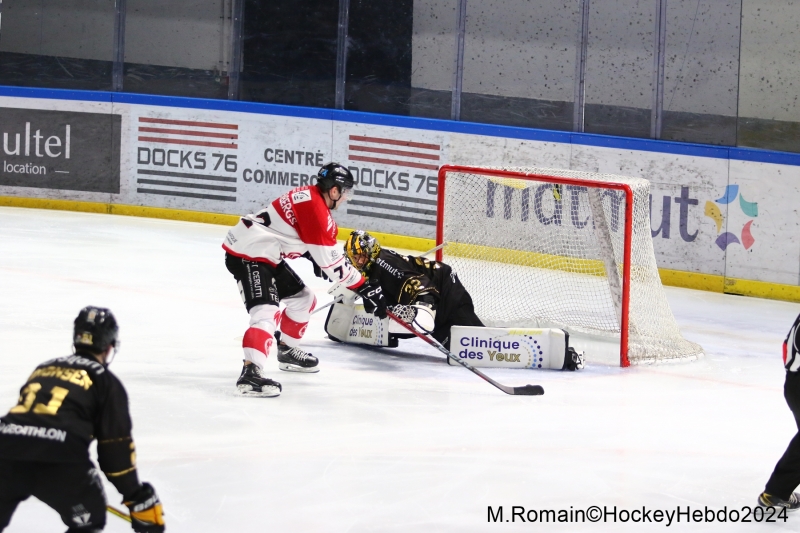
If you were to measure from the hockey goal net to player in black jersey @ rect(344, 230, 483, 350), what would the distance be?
55cm

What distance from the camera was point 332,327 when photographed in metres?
6.50

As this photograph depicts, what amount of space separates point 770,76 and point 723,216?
1046 millimetres

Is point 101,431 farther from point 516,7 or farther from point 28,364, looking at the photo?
point 516,7

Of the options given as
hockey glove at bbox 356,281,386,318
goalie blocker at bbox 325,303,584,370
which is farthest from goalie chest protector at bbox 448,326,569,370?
hockey glove at bbox 356,281,386,318

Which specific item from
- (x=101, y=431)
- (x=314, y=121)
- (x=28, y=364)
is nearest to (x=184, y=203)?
(x=314, y=121)

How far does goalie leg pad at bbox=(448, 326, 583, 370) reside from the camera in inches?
238

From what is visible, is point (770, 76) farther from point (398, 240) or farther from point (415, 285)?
point (415, 285)

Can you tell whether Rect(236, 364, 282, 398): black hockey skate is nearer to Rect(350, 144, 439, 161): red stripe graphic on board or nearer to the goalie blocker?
the goalie blocker

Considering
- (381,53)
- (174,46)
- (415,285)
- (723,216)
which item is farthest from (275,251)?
(174,46)

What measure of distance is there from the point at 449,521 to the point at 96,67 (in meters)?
7.79

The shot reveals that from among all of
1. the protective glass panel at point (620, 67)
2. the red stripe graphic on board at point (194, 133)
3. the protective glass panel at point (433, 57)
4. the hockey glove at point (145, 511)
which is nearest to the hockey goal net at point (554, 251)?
the protective glass panel at point (620, 67)

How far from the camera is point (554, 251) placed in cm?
731

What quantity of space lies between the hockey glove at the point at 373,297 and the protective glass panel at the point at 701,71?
13.0 ft

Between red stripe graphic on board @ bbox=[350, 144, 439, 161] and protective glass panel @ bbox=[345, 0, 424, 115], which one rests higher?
protective glass panel @ bbox=[345, 0, 424, 115]
